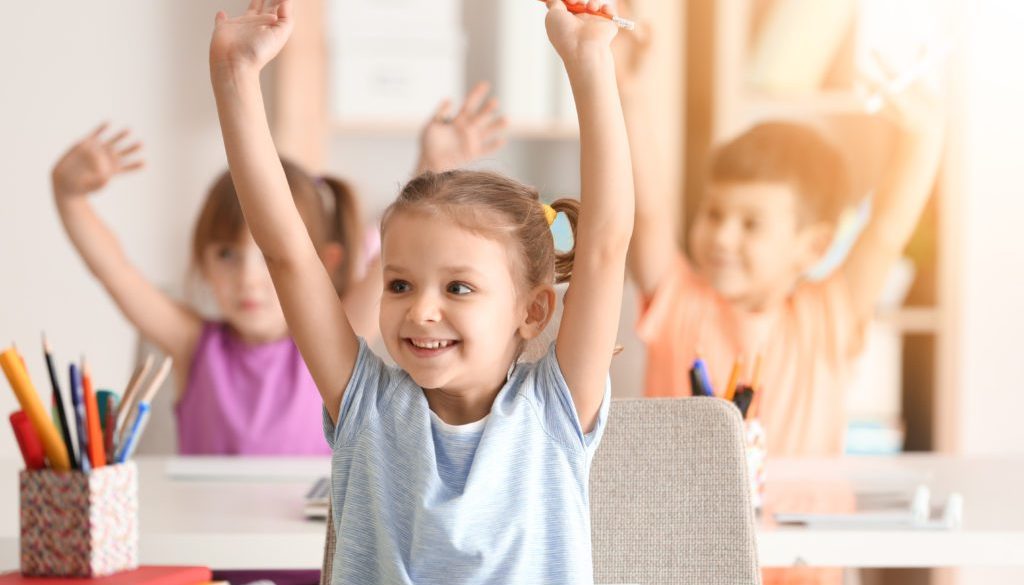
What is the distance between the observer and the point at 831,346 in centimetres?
215

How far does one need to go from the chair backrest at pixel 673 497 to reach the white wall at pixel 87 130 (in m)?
2.34

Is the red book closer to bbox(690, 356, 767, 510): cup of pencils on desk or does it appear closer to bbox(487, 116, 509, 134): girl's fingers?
bbox(690, 356, 767, 510): cup of pencils on desk

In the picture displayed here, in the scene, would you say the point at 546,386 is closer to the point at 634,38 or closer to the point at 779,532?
the point at 779,532

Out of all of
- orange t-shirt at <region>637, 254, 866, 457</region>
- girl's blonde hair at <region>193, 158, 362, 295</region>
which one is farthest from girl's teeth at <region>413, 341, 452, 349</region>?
orange t-shirt at <region>637, 254, 866, 457</region>

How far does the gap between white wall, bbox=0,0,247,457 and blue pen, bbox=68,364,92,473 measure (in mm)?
2301

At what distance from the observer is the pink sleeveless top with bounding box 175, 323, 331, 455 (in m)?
1.97

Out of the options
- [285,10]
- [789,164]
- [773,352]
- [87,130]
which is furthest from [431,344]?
[87,130]

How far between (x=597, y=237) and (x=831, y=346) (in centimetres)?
131

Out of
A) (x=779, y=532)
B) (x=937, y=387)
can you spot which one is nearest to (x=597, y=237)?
(x=779, y=532)

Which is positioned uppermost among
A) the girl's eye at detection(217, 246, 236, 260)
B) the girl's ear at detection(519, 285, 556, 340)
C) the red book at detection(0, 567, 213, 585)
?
the girl's eye at detection(217, 246, 236, 260)

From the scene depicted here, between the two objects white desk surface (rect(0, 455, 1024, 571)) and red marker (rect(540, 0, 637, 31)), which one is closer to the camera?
red marker (rect(540, 0, 637, 31))

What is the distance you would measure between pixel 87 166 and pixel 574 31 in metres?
1.11

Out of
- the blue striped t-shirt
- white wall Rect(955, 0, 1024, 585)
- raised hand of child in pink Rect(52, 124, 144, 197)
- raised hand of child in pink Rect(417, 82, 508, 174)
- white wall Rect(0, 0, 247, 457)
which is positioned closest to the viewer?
the blue striped t-shirt

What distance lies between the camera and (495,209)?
3.21 ft
